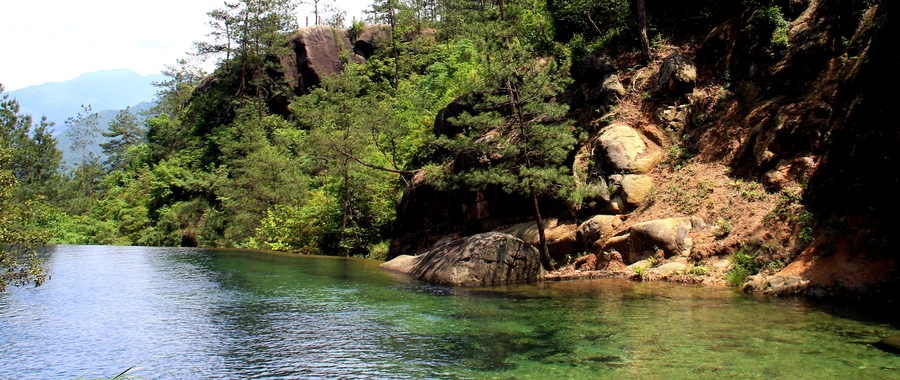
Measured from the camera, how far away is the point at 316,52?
58531 mm

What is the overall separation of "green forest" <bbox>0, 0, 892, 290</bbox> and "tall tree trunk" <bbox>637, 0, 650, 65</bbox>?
8 cm

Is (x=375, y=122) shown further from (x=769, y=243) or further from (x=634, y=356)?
(x=634, y=356)

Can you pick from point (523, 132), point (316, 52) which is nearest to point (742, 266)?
point (523, 132)

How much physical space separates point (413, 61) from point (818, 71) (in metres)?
40.6

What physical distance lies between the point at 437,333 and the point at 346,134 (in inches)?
963

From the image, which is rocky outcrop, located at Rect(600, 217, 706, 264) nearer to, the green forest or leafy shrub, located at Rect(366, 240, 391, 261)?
the green forest

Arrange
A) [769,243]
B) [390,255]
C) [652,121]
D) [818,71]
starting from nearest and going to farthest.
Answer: [769,243] → [818,71] → [652,121] → [390,255]

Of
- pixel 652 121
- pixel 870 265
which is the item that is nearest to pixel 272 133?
pixel 652 121

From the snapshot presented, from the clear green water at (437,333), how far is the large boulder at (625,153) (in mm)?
5774

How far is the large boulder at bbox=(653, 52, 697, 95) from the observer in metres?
22.8

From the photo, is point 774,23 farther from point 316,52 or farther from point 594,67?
point 316,52

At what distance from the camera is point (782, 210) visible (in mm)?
15734

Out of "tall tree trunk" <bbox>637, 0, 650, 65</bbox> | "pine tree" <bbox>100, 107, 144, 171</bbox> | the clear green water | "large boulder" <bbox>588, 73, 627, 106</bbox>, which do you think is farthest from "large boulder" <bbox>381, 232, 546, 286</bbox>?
"pine tree" <bbox>100, 107, 144, 171</bbox>

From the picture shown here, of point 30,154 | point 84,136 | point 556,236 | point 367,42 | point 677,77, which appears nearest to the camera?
point 556,236
